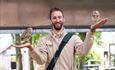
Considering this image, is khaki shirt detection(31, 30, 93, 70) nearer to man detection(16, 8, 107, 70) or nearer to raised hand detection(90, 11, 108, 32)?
man detection(16, 8, 107, 70)

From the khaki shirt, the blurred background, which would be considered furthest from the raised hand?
the blurred background

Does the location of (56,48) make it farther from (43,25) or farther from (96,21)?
(43,25)

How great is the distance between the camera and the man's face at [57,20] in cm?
147

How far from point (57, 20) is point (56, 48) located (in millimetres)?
138

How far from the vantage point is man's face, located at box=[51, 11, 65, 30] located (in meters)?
1.47

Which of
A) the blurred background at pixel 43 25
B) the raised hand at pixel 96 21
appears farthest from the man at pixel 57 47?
the blurred background at pixel 43 25

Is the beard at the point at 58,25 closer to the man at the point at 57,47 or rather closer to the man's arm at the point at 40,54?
the man at the point at 57,47

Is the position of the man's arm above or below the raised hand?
below

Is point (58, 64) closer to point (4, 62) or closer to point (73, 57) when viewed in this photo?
point (73, 57)

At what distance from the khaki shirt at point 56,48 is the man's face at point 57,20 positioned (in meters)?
0.05

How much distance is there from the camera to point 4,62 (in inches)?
119

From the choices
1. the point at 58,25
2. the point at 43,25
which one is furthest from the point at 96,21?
the point at 43,25

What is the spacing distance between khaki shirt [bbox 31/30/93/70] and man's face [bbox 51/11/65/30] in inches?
1.8

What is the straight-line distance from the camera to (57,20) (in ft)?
4.81
